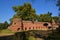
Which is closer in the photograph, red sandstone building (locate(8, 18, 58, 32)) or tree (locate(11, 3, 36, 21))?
red sandstone building (locate(8, 18, 58, 32))

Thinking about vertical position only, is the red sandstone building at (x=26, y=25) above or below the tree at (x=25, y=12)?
below

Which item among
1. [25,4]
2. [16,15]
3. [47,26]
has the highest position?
[25,4]

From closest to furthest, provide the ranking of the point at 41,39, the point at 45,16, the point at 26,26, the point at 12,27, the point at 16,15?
the point at 41,39 < the point at 12,27 < the point at 26,26 < the point at 16,15 < the point at 45,16

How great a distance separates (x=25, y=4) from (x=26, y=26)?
11.1 meters

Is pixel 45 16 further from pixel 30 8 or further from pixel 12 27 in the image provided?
pixel 12 27

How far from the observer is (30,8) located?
4956 cm

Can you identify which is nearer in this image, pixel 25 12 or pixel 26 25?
pixel 26 25

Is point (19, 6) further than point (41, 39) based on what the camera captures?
Yes

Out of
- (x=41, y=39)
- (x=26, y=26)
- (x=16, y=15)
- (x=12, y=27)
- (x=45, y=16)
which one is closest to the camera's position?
(x=41, y=39)

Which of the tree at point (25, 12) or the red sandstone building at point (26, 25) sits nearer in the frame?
the red sandstone building at point (26, 25)

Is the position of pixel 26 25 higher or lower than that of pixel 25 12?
lower

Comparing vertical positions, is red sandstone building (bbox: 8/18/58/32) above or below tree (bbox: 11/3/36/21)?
below

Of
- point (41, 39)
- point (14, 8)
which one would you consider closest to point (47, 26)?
point (14, 8)

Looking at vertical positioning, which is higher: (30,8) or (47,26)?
(30,8)
